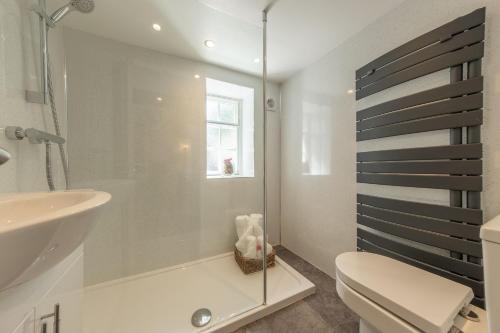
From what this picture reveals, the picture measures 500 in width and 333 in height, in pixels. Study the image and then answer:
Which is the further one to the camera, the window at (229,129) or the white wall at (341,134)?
the window at (229,129)

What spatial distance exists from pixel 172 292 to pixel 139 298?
217mm

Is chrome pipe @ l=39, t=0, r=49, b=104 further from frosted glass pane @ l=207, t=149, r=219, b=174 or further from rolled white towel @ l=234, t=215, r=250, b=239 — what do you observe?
rolled white towel @ l=234, t=215, r=250, b=239

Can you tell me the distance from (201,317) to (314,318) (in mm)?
709

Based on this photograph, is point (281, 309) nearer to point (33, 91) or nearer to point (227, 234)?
point (227, 234)

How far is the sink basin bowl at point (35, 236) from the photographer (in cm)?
28

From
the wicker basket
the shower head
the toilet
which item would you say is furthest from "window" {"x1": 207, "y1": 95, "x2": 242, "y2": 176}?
the toilet

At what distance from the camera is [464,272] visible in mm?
871

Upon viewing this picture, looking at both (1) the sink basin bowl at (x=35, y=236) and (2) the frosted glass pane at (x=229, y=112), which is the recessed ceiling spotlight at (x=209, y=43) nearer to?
(2) the frosted glass pane at (x=229, y=112)

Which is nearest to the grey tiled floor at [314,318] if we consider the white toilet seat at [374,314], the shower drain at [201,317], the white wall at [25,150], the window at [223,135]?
the shower drain at [201,317]

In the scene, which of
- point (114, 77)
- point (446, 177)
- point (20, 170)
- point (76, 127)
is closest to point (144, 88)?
point (114, 77)

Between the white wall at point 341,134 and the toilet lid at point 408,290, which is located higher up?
the white wall at point 341,134

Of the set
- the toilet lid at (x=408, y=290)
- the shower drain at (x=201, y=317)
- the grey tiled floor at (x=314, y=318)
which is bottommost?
the grey tiled floor at (x=314, y=318)

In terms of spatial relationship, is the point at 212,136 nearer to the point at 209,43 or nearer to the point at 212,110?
the point at 212,110

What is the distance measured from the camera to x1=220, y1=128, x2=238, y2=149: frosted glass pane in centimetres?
193
